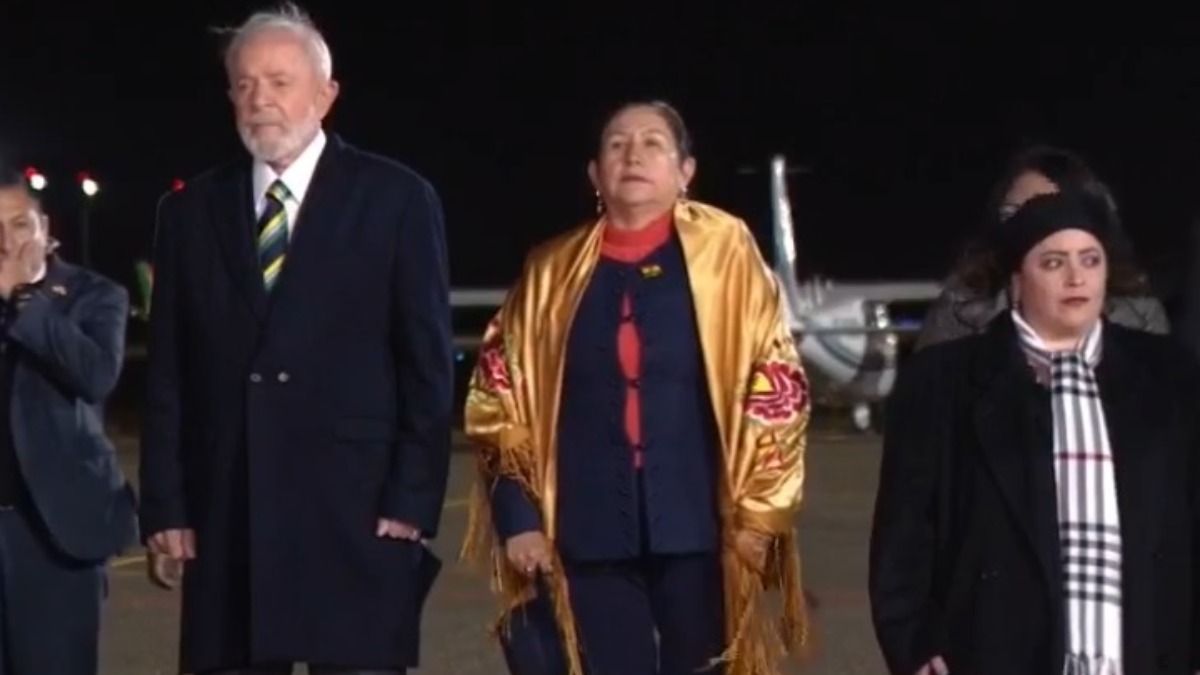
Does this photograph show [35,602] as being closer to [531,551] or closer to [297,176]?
[531,551]

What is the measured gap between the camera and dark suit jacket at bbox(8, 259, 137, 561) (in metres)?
5.39

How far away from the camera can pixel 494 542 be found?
532 cm

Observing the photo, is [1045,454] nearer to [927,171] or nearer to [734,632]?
[734,632]

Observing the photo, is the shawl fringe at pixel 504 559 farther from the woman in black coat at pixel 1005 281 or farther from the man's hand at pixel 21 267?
the man's hand at pixel 21 267

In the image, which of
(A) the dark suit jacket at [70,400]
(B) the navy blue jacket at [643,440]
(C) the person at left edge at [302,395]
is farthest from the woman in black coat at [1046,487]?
(A) the dark suit jacket at [70,400]

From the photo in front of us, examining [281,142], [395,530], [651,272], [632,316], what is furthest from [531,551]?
[281,142]

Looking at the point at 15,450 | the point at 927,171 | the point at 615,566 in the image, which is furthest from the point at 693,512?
the point at 927,171

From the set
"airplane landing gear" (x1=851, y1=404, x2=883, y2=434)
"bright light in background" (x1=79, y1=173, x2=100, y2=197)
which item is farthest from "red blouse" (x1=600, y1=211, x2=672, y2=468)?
"airplane landing gear" (x1=851, y1=404, x2=883, y2=434)

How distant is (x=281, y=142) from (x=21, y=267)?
3.31 ft

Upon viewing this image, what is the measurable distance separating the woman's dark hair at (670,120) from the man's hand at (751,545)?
2.92 ft

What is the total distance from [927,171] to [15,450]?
72.5 m

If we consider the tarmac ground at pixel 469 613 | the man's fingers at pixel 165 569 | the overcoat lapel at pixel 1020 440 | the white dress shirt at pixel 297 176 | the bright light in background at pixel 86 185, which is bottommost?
the tarmac ground at pixel 469 613

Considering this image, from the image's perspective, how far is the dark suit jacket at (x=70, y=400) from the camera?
5.39 m

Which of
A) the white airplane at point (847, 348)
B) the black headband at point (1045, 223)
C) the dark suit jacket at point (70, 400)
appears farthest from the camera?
the white airplane at point (847, 348)
